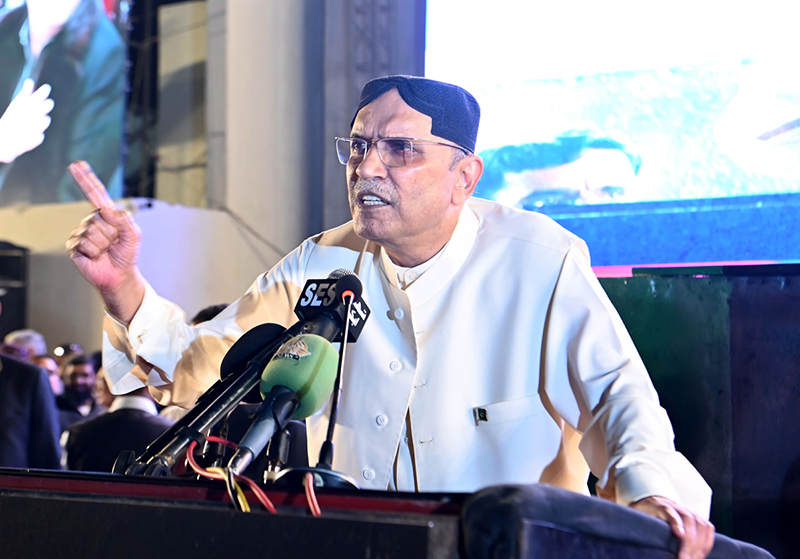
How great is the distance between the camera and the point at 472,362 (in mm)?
1680

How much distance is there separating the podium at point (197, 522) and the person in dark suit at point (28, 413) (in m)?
2.40

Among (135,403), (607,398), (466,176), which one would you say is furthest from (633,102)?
(607,398)

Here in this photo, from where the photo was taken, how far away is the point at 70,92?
8.31m

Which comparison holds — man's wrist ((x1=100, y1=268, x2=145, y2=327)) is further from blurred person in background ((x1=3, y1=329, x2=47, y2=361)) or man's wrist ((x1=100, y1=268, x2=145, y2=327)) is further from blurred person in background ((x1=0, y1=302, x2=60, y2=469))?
blurred person in background ((x1=3, y1=329, x2=47, y2=361))

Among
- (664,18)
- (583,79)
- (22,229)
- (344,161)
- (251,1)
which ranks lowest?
(22,229)

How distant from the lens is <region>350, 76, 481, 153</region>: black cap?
169cm

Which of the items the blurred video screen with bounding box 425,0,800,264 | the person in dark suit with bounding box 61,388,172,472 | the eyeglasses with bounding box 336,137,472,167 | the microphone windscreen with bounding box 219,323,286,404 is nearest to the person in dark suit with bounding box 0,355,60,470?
the person in dark suit with bounding box 61,388,172,472

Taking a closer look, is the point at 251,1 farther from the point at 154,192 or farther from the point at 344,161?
the point at 344,161

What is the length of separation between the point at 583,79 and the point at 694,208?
1.14 meters

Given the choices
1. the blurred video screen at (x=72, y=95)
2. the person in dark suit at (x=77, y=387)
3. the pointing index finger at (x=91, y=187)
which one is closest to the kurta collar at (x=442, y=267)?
the pointing index finger at (x=91, y=187)

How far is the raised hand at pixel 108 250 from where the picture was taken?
1.54 meters

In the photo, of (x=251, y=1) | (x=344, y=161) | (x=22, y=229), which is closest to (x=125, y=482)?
(x=344, y=161)

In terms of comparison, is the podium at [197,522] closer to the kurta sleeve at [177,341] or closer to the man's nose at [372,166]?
the kurta sleeve at [177,341]

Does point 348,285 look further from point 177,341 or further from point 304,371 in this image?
point 177,341
